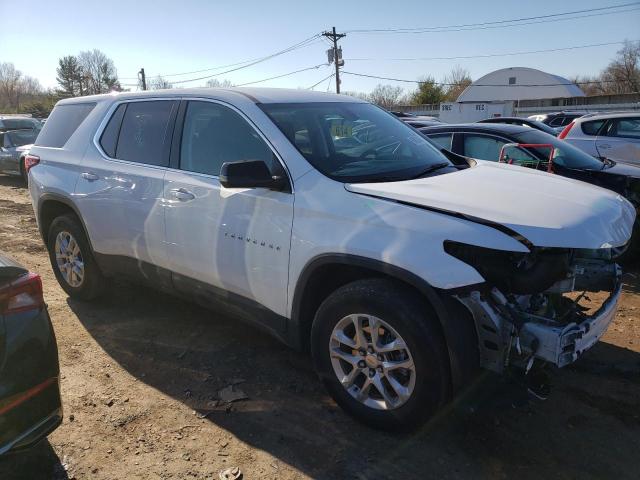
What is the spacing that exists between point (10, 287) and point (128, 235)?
1.86 metres

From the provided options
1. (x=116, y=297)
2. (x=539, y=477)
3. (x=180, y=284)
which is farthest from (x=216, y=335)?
(x=539, y=477)

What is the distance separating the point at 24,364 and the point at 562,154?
619 cm

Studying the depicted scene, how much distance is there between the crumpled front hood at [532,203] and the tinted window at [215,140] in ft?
2.69

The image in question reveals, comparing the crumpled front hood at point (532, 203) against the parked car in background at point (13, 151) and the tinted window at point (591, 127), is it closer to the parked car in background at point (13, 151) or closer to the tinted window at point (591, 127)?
the tinted window at point (591, 127)

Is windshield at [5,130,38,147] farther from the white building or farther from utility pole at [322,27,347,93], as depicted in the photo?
the white building


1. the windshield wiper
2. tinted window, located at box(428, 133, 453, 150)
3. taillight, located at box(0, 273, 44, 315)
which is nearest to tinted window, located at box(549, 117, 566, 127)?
tinted window, located at box(428, 133, 453, 150)

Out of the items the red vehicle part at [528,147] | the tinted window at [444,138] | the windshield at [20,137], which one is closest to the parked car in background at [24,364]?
the red vehicle part at [528,147]

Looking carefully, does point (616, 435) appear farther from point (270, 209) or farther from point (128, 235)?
point (128, 235)

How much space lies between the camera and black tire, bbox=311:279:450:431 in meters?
2.52

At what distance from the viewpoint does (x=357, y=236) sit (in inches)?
105

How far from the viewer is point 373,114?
3928 millimetres

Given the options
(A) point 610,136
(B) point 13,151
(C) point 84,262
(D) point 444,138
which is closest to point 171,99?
(C) point 84,262

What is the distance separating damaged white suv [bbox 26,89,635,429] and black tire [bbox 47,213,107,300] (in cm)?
34

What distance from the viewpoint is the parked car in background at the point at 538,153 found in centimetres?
567
